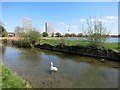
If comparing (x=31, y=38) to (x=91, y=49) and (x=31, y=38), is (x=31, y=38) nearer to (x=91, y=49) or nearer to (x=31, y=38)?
(x=31, y=38)

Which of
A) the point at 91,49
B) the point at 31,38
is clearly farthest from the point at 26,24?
the point at 91,49

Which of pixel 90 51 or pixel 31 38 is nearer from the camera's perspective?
pixel 90 51

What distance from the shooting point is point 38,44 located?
40.2m

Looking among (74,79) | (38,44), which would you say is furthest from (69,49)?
(74,79)

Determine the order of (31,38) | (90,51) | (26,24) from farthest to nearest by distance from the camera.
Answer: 1. (26,24)
2. (31,38)
3. (90,51)

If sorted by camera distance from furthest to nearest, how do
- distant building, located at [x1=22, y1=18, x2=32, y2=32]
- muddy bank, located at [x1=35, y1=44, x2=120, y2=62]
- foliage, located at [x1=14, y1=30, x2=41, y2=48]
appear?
distant building, located at [x1=22, y1=18, x2=32, y2=32] < foliage, located at [x1=14, y1=30, x2=41, y2=48] < muddy bank, located at [x1=35, y1=44, x2=120, y2=62]

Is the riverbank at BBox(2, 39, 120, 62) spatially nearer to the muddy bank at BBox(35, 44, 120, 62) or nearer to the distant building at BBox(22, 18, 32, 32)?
the muddy bank at BBox(35, 44, 120, 62)

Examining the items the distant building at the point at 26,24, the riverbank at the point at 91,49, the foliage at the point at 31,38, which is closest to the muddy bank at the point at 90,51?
the riverbank at the point at 91,49

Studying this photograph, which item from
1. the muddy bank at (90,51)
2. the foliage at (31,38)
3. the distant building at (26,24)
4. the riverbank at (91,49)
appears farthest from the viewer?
the distant building at (26,24)

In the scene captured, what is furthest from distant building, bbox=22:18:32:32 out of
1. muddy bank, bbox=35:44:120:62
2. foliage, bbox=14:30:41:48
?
muddy bank, bbox=35:44:120:62

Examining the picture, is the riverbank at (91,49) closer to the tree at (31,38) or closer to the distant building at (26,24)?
the tree at (31,38)

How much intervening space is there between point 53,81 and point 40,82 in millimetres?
830

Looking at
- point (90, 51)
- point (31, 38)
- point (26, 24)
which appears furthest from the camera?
point (26, 24)

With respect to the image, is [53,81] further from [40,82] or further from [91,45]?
[91,45]
